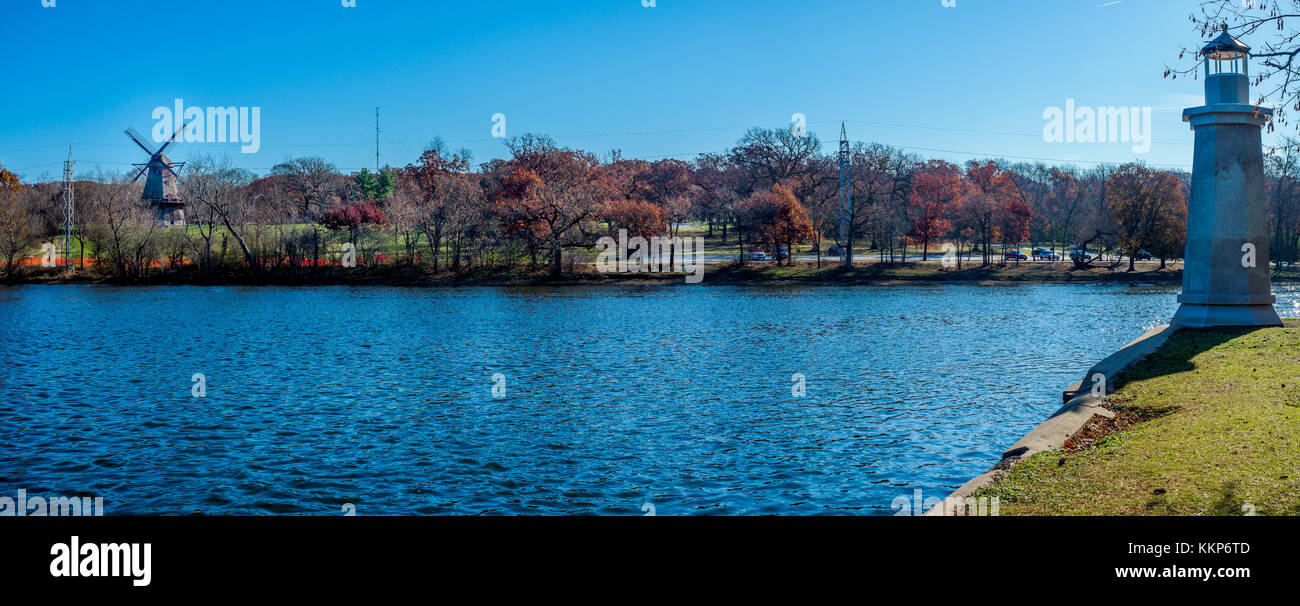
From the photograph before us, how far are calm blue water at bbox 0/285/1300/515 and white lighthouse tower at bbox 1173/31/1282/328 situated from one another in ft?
16.2

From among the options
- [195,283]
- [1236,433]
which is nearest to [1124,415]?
[1236,433]

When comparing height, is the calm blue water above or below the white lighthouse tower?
below

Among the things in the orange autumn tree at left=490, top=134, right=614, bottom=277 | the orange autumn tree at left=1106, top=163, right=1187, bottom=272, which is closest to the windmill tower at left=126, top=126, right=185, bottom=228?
the orange autumn tree at left=490, top=134, right=614, bottom=277

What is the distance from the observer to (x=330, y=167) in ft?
521

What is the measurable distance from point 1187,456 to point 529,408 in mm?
15971

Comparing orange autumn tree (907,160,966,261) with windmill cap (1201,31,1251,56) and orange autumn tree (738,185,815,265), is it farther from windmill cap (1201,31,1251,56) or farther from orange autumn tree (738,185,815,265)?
windmill cap (1201,31,1251,56)

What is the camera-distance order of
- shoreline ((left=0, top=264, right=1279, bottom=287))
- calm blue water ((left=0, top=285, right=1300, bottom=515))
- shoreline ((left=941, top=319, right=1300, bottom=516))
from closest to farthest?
1. shoreline ((left=941, top=319, right=1300, bottom=516))
2. calm blue water ((left=0, top=285, right=1300, bottom=515))
3. shoreline ((left=0, top=264, right=1279, bottom=287))

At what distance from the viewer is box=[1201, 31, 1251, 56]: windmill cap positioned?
26.5 meters

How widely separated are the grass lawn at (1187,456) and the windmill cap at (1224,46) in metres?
10.8

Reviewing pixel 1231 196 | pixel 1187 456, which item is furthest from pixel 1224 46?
pixel 1187 456

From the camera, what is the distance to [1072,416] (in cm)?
1755

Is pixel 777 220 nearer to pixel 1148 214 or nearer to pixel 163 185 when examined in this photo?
pixel 1148 214

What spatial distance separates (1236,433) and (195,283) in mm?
91998

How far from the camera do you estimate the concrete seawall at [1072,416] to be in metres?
13.2
